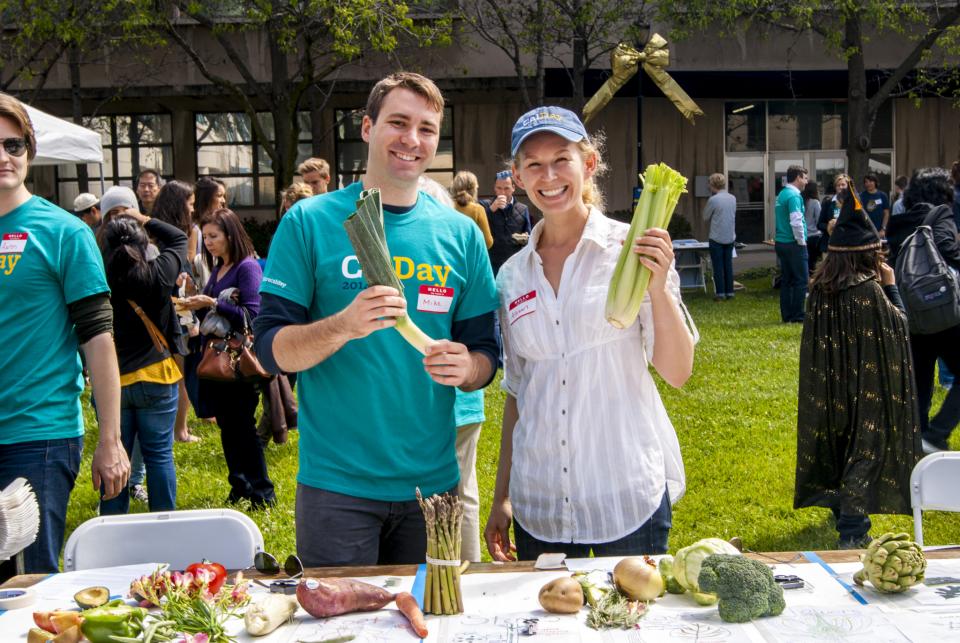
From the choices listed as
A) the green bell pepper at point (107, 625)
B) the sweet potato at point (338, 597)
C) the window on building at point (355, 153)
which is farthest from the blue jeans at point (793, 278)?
the green bell pepper at point (107, 625)

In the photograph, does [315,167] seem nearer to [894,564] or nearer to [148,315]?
[148,315]

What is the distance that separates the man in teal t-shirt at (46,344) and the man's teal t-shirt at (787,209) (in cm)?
1118

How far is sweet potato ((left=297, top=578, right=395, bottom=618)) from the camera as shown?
223 centimetres

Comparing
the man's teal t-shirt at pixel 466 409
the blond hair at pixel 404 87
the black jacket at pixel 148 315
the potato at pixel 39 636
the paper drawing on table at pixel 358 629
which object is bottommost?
the paper drawing on table at pixel 358 629

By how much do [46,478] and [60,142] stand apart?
7.03m

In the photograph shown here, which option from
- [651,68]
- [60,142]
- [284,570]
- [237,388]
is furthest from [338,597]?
[651,68]

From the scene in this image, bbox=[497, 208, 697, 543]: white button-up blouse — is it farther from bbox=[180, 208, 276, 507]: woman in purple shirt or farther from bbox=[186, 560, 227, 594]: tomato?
bbox=[180, 208, 276, 507]: woman in purple shirt

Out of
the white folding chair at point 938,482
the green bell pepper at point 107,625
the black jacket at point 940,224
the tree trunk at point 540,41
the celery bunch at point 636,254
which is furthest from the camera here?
the tree trunk at point 540,41

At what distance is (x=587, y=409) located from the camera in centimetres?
280

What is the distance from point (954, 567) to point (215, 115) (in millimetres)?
21935

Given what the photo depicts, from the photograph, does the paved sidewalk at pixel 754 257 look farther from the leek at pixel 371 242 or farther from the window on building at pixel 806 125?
the leek at pixel 371 242

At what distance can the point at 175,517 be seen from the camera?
9.73 ft

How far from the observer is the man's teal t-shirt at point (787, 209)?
13.0 m

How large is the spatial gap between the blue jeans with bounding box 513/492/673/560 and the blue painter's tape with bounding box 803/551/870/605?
0.44 metres
